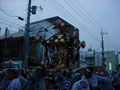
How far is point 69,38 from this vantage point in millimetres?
9391

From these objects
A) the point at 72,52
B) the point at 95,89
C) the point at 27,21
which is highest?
the point at 27,21

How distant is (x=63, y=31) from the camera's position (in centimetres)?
989

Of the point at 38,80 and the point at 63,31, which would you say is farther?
the point at 63,31

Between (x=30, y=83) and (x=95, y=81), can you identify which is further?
(x=30, y=83)

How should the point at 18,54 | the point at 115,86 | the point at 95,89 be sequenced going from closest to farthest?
the point at 95,89 < the point at 115,86 < the point at 18,54

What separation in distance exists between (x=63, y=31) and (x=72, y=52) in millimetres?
1583

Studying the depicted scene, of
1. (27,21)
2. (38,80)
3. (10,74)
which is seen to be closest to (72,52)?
(38,80)

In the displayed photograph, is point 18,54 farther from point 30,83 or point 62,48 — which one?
point 30,83

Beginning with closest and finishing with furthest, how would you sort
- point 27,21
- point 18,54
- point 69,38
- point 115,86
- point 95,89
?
point 95,89 < point 115,86 < point 69,38 < point 27,21 < point 18,54

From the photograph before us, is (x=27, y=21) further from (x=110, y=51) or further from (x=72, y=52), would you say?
(x=110, y=51)

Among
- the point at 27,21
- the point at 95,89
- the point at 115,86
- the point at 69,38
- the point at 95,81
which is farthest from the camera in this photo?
the point at 27,21

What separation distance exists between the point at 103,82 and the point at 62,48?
5.73 meters

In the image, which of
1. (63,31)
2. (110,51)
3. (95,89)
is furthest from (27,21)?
(110,51)

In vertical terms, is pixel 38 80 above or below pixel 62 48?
below
